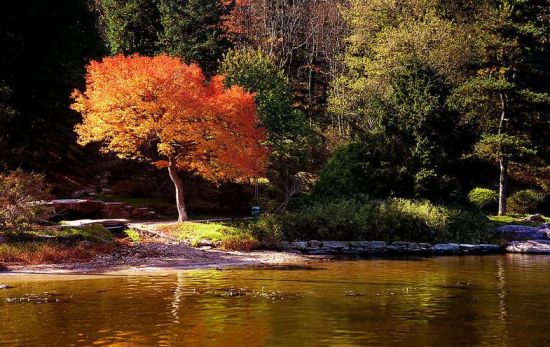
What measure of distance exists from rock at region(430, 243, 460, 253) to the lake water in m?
8.38

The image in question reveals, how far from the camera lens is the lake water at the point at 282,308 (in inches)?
540

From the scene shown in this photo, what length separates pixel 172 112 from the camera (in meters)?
33.8

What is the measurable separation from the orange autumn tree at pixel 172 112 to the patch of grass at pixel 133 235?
181 inches

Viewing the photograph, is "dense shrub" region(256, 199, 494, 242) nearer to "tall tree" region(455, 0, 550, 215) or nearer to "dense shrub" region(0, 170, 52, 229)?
"tall tree" region(455, 0, 550, 215)

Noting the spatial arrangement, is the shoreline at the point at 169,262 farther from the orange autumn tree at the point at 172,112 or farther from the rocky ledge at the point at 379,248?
the orange autumn tree at the point at 172,112

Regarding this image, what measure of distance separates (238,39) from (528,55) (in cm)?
3122

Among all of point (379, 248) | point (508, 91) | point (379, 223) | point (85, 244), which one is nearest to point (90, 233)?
point (85, 244)

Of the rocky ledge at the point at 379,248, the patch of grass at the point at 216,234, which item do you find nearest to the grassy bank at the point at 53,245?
the patch of grass at the point at 216,234

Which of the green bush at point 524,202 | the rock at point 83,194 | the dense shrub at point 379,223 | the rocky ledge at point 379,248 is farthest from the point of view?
the green bush at point 524,202

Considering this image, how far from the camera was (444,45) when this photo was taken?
171ft

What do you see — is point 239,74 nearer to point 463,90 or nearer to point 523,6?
point 463,90

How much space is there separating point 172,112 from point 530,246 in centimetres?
2106

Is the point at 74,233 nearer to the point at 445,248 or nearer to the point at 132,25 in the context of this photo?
the point at 445,248

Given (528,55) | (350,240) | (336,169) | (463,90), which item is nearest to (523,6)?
(528,55)
